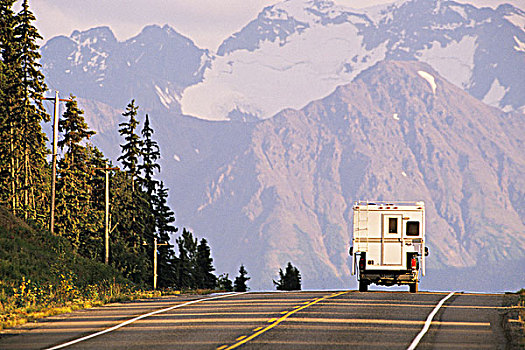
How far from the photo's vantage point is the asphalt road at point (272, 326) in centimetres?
2083

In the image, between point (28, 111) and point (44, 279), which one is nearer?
point (44, 279)

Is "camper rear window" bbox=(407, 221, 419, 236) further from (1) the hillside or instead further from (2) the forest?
(2) the forest

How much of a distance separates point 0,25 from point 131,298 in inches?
1480

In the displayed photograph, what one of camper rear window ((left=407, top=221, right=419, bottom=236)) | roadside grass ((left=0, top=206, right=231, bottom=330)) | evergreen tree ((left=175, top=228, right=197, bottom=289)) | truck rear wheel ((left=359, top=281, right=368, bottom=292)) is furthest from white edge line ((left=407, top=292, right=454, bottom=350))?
evergreen tree ((left=175, top=228, right=197, bottom=289))

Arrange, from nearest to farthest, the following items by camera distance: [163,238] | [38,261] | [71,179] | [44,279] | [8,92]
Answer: [44,279], [38,261], [8,92], [71,179], [163,238]

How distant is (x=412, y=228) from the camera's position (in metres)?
38.0

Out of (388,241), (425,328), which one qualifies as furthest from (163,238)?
(425,328)

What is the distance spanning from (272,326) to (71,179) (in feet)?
185

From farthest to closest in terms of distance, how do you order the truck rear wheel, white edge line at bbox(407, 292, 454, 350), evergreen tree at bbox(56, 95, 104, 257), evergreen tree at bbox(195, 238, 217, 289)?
evergreen tree at bbox(195, 238, 217, 289) < evergreen tree at bbox(56, 95, 104, 257) < the truck rear wheel < white edge line at bbox(407, 292, 454, 350)

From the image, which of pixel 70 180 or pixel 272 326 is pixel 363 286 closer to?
pixel 272 326

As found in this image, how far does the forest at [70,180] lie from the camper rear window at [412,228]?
75.8ft

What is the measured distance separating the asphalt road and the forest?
85.1 feet

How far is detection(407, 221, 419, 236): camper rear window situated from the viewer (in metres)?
37.9

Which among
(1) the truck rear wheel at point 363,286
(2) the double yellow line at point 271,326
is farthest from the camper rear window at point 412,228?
(2) the double yellow line at point 271,326
